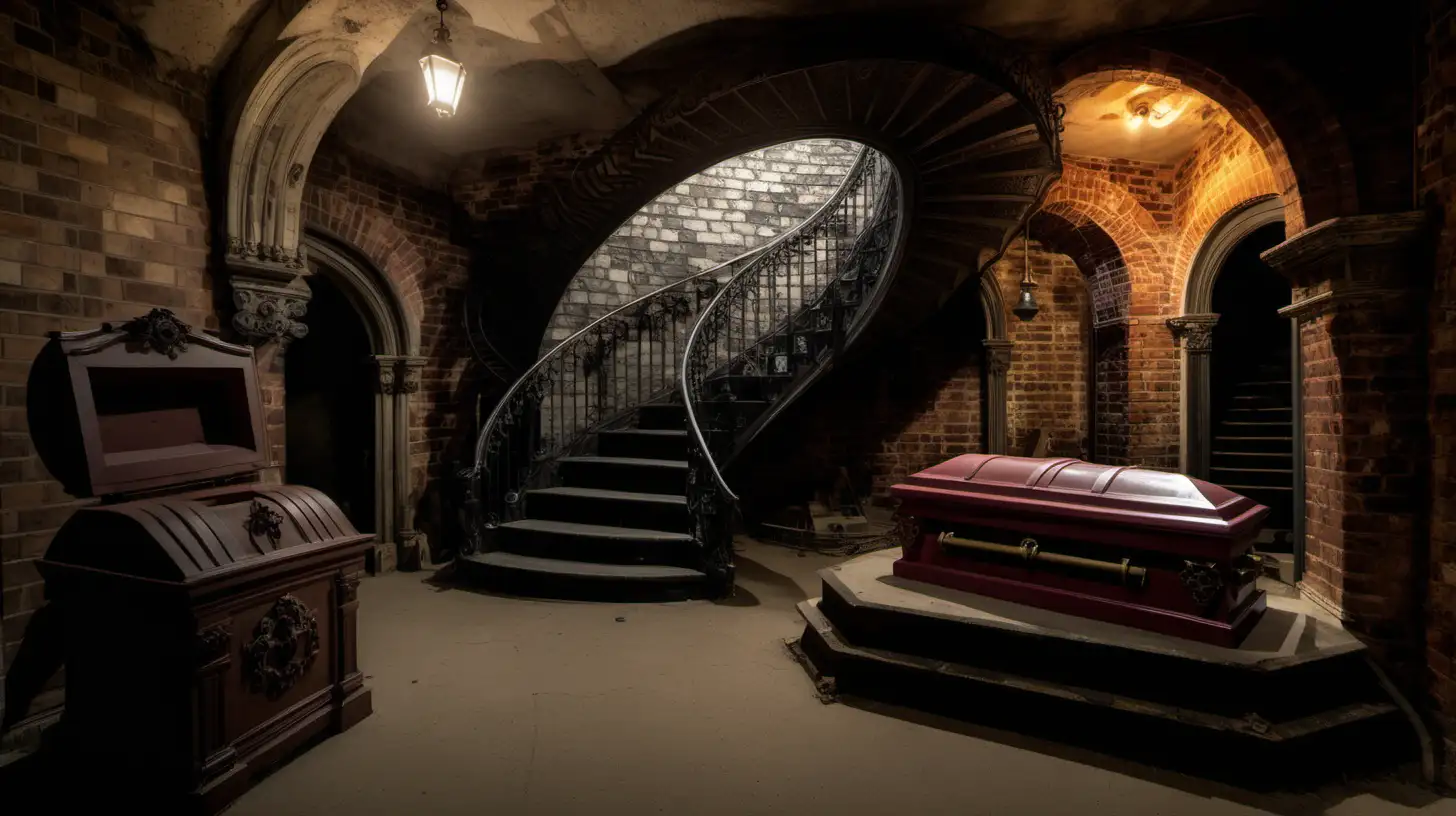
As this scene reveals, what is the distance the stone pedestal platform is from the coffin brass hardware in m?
0.22

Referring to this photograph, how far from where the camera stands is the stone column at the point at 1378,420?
2.78 meters

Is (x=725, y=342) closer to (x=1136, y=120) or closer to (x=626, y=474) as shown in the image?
(x=626, y=474)

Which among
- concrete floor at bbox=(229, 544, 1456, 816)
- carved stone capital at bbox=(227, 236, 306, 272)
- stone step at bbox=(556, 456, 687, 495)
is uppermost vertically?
carved stone capital at bbox=(227, 236, 306, 272)

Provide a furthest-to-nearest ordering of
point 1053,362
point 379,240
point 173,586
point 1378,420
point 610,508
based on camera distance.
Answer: point 1053,362, point 379,240, point 610,508, point 1378,420, point 173,586

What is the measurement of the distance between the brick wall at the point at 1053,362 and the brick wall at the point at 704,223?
2633 millimetres

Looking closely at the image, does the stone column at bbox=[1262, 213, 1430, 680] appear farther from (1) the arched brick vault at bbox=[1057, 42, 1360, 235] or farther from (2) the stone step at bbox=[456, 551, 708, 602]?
(2) the stone step at bbox=[456, 551, 708, 602]

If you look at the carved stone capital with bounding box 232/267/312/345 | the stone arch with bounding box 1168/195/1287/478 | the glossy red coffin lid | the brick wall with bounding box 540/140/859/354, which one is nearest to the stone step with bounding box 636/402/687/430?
the brick wall with bounding box 540/140/859/354

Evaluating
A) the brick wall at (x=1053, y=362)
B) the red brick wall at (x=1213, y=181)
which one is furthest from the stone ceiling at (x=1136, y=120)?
the brick wall at (x=1053, y=362)

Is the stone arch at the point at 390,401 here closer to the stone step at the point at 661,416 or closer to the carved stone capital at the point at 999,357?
the stone step at the point at 661,416

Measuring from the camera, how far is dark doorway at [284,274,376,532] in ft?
19.7

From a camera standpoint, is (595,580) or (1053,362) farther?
(1053,362)

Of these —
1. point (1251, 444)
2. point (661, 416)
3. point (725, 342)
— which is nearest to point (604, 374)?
point (661, 416)

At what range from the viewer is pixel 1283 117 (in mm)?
3273

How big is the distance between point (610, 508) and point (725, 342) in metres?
2.56
